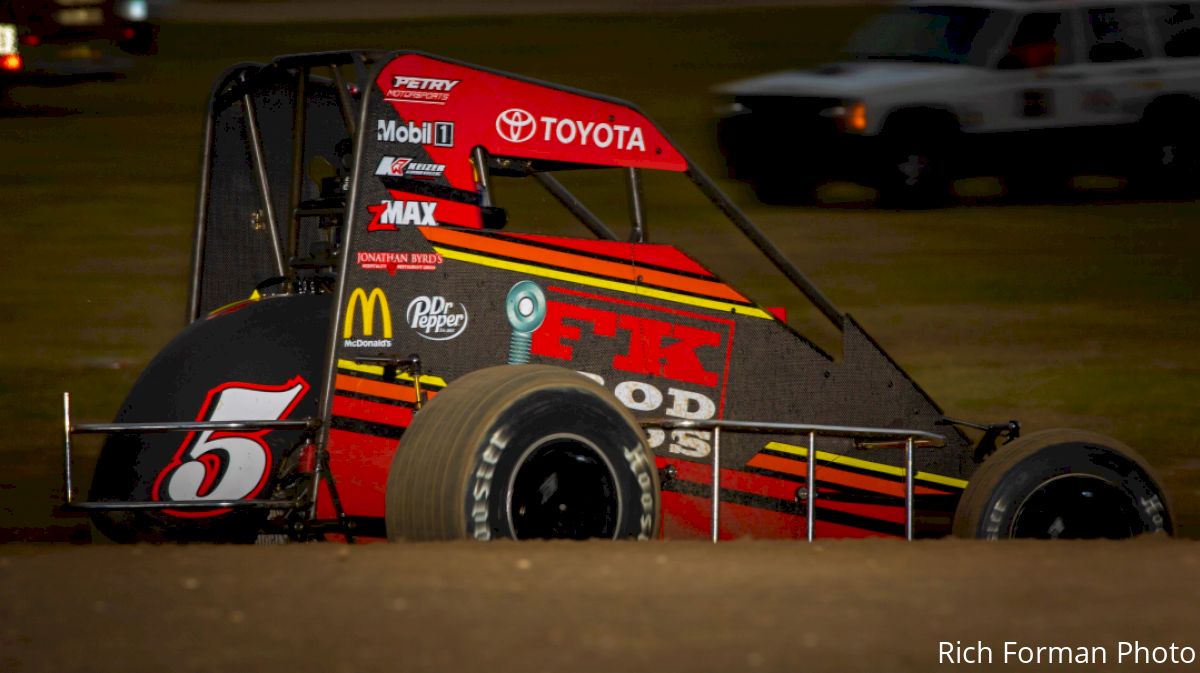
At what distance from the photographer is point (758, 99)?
16.0 m

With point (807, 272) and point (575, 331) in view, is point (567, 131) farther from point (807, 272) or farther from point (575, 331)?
point (807, 272)

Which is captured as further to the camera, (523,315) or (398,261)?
(523,315)

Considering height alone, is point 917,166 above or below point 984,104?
below

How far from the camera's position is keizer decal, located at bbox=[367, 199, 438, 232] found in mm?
6207

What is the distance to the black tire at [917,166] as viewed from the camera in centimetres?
1567

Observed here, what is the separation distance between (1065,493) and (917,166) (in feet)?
29.6

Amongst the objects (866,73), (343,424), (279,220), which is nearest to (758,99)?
(866,73)

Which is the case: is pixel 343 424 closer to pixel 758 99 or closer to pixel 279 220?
pixel 279 220

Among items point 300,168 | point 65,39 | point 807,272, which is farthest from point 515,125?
point 65,39

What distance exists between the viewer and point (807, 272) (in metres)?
14.9

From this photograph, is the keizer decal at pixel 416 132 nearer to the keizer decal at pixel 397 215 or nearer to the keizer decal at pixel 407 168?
the keizer decal at pixel 407 168

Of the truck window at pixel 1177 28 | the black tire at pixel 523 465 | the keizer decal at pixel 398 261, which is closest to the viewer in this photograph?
the black tire at pixel 523 465

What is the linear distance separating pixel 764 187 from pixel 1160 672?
12.5 metres

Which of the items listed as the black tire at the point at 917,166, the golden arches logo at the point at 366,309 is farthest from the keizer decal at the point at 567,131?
the black tire at the point at 917,166
